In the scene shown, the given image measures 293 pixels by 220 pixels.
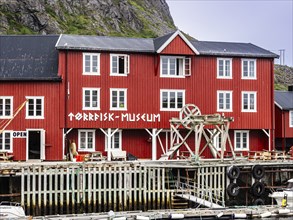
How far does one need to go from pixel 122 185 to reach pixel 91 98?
903 cm

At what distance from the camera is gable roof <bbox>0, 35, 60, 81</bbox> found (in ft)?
157

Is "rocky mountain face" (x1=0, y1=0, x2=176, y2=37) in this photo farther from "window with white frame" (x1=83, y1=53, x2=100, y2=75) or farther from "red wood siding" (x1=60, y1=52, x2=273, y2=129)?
"red wood siding" (x1=60, y1=52, x2=273, y2=129)

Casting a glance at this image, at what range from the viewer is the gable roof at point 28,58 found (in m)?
47.9

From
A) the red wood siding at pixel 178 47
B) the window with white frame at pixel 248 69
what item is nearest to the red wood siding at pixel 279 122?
the window with white frame at pixel 248 69

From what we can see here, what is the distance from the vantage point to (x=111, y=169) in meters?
41.3

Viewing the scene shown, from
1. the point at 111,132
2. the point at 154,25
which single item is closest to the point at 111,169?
the point at 111,132

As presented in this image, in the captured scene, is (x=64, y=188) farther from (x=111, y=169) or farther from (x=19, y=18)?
(x=19, y=18)

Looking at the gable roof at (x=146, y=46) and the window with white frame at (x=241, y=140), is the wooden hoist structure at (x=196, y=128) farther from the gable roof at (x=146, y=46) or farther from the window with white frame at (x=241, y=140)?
the gable roof at (x=146, y=46)

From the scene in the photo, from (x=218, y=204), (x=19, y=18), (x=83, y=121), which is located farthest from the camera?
(x=19, y=18)

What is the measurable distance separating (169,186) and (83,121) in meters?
8.77

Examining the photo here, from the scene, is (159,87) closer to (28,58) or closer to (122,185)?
(28,58)

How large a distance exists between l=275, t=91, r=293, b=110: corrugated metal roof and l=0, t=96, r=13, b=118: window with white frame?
2376 cm

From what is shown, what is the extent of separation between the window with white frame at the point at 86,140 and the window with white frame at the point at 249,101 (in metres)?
12.9

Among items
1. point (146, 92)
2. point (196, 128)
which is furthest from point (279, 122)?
point (146, 92)
